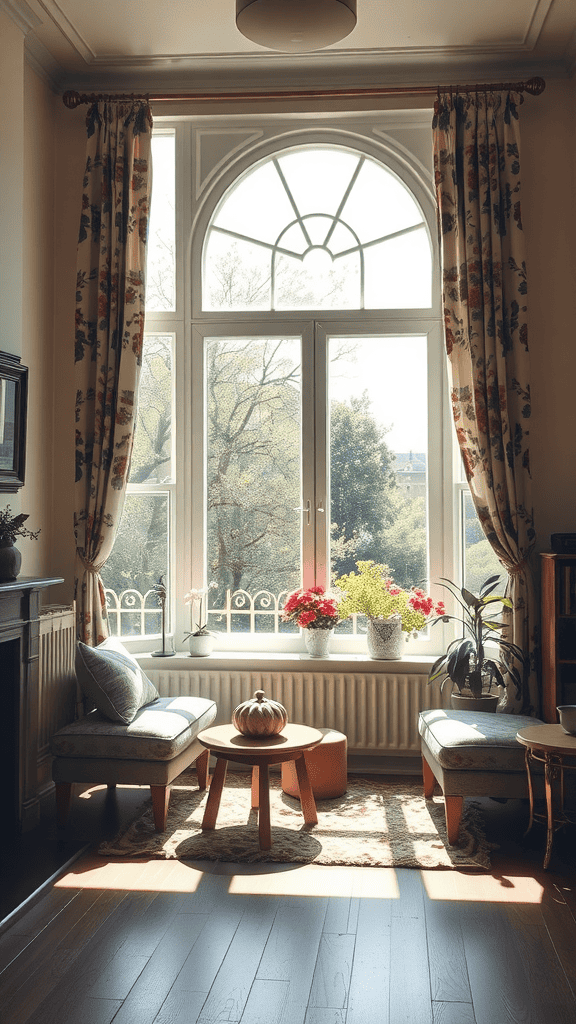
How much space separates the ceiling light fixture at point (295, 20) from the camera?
3.46 m

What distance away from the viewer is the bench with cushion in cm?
386

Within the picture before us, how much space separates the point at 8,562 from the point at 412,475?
2.33m

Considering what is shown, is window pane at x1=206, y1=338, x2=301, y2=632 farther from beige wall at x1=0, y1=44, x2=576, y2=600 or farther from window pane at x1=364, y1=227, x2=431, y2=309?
beige wall at x1=0, y1=44, x2=576, y2=600

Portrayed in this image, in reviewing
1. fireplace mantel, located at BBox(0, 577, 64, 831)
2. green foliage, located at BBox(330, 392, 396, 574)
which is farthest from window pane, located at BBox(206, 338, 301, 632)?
fireplace mantel, located at BBox(0, 577, 64, 831)

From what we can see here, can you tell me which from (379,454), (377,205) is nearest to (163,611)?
(379,454)

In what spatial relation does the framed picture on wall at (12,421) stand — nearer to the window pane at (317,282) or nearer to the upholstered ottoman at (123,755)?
the upholstered ottoman at (123,755)

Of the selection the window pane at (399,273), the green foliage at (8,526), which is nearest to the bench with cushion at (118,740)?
the green foliage at (8,526)

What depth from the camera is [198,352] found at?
5.12m

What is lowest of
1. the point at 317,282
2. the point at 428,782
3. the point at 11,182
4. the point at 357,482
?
the point at 428,782

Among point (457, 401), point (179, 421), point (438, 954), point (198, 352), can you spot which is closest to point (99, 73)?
point (198, 352)

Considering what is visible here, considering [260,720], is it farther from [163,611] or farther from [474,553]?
[474,553]

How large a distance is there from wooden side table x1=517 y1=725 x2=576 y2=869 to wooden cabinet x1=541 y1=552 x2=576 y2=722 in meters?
0.53

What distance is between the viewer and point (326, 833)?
3.87 metres

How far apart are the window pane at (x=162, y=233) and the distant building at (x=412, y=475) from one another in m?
1.66
